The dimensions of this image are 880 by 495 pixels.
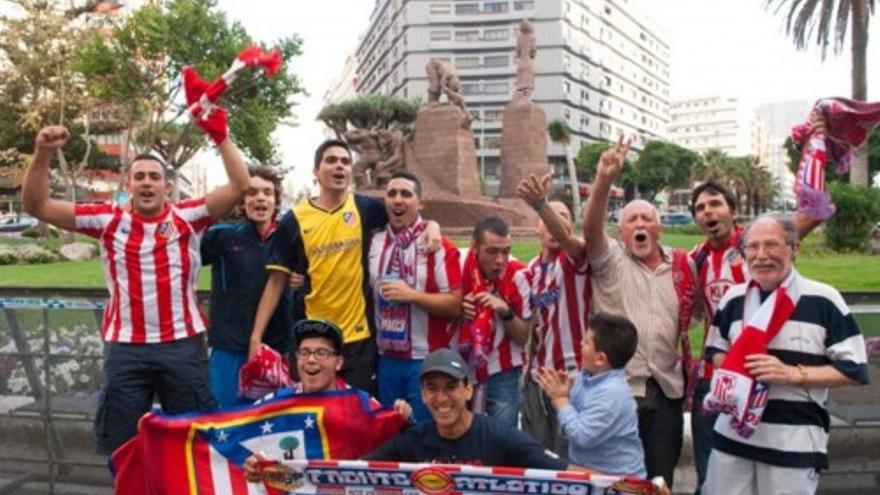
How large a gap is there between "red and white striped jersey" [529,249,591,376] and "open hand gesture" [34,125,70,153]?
8.80 feet

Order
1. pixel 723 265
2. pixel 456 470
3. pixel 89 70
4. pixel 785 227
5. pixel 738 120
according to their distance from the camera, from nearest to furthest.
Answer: pixel 456 470, pixel 785 227, pixel 723 265, pixel 89 70, pixel 738 120

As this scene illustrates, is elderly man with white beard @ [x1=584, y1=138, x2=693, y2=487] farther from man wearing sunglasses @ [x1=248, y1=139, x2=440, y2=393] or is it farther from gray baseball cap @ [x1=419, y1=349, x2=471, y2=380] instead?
gray baseball cap @ [x1=419, y1=349, x2=471, y2=380]

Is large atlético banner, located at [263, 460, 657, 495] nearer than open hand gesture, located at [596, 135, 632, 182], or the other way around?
large atlético banner, located at [263, 460, 657, 495]

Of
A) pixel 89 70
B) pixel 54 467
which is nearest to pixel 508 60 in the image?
pixel 89 70

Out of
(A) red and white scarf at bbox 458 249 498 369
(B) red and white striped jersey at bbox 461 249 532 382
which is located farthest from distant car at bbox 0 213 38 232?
(B) red and white striped jersey at bbox 461 249 532 382

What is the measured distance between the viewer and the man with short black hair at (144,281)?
4406mm

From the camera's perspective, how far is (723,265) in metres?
4.45

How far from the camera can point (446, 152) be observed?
29.5 m

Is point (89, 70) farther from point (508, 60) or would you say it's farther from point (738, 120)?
point (738, 120)

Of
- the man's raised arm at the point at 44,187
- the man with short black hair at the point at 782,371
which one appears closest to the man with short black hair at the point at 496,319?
the man with short black hair at the point at 782,371

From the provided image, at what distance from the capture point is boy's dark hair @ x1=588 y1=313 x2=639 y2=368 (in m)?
3.75

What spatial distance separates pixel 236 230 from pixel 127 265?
79cm

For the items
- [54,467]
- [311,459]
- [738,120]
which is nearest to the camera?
[311,459]

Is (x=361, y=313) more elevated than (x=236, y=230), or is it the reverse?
(x=236, y=230)
